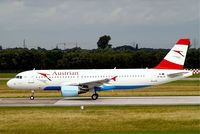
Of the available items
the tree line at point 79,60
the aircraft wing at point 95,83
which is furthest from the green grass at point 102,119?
the tree line at point 79,60

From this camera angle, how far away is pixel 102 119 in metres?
A: 28.5

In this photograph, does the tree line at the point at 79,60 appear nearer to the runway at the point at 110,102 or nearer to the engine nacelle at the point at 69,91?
the runway at the point at 110,102

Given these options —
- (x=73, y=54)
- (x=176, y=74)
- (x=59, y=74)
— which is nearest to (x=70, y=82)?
(x=59, y=74)

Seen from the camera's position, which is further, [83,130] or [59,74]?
[59,74]

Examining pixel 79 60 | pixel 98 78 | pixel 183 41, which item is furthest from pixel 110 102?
pixel 79 60

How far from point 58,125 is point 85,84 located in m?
17.5

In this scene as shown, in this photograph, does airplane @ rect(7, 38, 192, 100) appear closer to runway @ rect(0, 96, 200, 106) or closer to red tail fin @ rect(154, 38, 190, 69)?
red tail fin @ rect(154, 38, 190, 69)

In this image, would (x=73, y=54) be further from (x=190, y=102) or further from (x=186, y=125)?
(x=186, y=125)

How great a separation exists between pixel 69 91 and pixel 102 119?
47.2 ft

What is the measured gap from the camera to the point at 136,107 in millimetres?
34875

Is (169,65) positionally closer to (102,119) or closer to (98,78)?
(98,78)

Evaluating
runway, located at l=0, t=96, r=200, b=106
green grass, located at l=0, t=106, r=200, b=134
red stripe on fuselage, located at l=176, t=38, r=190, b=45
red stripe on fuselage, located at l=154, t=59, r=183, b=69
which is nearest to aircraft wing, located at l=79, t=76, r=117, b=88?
runway, located at l=0, t=96, r=200, b=106

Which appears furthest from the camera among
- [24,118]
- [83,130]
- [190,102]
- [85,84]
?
[85,84]

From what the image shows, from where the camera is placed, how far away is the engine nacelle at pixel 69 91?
42375 millimetres
